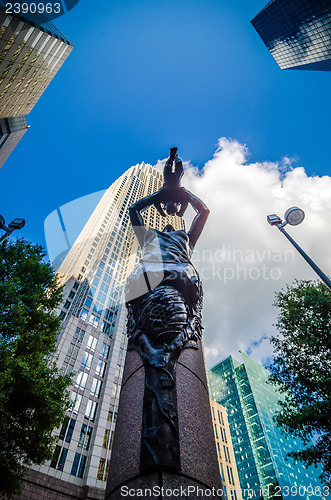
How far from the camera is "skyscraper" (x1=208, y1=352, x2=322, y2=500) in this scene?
68.0 m

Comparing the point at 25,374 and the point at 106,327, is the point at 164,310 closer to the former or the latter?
the point at 25,374

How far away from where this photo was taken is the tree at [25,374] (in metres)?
7.22

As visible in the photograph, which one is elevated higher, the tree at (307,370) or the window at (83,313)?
the window at (83,313)

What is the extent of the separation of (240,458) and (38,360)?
3307 inches

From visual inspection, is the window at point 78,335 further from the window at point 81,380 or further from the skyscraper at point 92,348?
the window at point 81,380

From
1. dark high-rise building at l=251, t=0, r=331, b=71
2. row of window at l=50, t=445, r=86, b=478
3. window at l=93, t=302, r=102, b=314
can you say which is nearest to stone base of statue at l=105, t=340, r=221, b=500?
row of window at l=50, t=445, r=86, b=478

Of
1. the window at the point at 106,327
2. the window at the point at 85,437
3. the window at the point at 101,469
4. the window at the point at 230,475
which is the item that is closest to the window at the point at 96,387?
the window at the point at 85,437

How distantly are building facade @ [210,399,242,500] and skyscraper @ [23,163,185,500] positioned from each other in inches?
860

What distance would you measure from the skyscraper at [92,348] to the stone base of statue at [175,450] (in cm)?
814

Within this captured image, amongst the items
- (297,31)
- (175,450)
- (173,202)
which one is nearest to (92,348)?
(173,202)

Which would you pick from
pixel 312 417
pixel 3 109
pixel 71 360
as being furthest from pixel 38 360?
pixel 3 109

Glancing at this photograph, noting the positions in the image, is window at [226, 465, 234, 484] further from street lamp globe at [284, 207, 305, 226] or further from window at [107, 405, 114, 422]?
street lamp globe at [284, 207, 305, 226]

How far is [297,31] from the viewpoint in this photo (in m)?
45.6

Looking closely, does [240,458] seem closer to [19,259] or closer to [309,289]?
[309,289]
